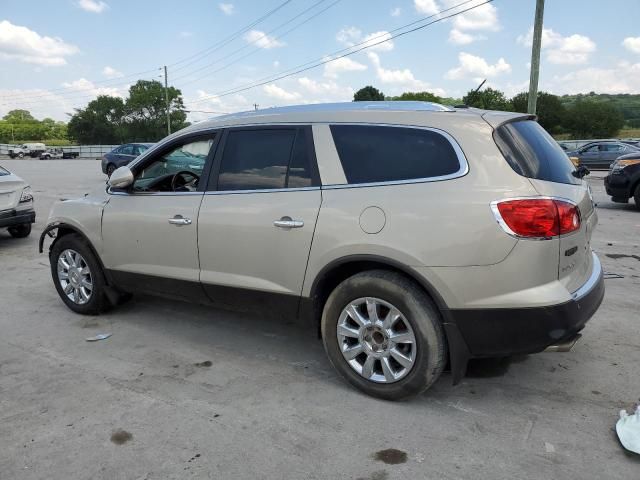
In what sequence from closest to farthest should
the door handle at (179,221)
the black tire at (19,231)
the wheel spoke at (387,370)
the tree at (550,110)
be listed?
the wheel spoke at (387,370), the door handle at (179,221), the black tire at (19,231), the tree at (550,110)

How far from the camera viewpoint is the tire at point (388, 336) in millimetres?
3016

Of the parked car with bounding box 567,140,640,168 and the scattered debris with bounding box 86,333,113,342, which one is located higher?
the parked car with bounding box 567,140,640,168

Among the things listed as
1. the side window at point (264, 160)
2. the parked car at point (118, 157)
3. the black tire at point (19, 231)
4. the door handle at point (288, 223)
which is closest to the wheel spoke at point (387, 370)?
the door handle at point (288, 223)

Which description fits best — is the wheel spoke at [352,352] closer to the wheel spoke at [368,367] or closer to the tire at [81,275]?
the wheel spoke at [368,367]

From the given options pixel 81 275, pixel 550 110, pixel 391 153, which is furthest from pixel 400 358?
pixel 550 110

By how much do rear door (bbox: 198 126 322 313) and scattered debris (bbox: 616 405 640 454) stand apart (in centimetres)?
196

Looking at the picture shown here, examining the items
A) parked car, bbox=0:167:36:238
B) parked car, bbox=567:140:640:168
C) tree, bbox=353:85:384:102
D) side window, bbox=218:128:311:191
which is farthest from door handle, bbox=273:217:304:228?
tree, bbox=353:85:384:102

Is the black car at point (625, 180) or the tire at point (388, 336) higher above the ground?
the black car at point (625, 180)

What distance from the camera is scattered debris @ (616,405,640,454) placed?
2680 millimetres

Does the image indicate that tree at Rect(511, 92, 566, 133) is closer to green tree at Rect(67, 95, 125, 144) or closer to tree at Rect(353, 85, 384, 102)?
tree at Rect(353, 85, 384, 102)

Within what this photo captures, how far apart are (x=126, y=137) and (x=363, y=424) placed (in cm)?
9896

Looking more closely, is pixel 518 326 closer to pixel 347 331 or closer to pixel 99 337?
pixel 347 331

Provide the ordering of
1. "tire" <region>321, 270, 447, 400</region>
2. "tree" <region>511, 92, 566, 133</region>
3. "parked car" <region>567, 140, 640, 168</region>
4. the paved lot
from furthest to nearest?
"tree" <region>511, 92, 566, 133</region>, "parked car" <region>567, 140, 640, 168</region>, "tire" <region>321, 270, 447, 400</region>, the paved lot

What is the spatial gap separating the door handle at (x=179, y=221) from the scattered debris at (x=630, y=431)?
298 cm
